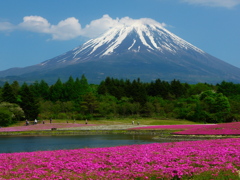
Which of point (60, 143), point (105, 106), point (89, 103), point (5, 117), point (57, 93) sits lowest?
point (60, 143)

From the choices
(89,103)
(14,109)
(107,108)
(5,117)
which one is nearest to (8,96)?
(14,109)

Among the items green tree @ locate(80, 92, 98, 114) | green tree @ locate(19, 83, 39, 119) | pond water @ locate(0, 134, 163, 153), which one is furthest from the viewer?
green tree @ locate(80, 92, 98, 114)

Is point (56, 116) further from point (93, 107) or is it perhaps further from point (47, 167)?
point (47, 167)

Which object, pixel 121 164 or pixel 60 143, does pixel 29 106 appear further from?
pixel 121 164

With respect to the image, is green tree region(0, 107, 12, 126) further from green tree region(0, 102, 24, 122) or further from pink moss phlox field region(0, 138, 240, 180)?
pink moss phlox field region(0, 138, 240, 180)

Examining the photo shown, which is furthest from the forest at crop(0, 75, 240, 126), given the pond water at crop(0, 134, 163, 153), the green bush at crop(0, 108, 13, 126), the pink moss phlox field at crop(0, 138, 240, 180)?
the pink moss phlox field at crop(0, 138, 240, 180)

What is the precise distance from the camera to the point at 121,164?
54.2 ft

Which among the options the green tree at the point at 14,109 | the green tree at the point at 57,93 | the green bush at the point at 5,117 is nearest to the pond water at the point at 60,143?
the green bush at the point at 5,117

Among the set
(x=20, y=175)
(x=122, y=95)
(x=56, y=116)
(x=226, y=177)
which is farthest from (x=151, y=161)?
(x=122, y=95)

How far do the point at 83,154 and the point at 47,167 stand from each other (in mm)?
4205

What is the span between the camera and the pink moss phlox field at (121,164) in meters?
14.3

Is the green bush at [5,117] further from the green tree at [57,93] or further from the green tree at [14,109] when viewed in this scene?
the green tree at [57,93]

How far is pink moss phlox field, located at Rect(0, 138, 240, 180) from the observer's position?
14297 mm

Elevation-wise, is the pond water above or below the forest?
below
